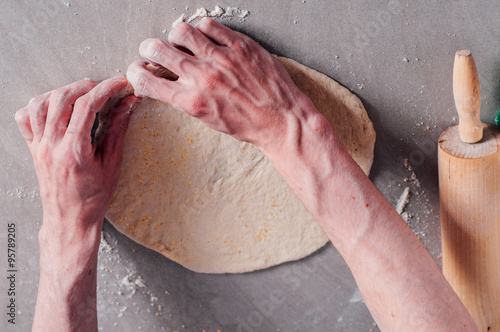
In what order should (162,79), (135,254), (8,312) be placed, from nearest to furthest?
1. (162,79)
2. (135,254)
3. (8,312)

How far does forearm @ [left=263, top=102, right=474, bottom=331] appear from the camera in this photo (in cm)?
90

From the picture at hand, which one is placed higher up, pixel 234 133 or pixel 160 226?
pixel 234 133

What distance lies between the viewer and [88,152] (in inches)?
40.3

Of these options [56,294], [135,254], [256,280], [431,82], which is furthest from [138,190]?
[431,82]

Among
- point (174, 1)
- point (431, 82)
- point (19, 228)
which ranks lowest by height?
point (19, 228)

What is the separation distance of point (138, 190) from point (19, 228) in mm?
442

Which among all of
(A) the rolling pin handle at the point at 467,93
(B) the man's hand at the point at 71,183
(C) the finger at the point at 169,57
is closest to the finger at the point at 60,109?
(B) the man's hand at the point at 71,183

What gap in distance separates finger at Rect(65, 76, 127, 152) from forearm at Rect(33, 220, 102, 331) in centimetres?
27

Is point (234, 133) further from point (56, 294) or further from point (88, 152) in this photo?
point (56, 294)

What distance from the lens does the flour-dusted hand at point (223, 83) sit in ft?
2.97

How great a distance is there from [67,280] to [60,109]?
0.48m

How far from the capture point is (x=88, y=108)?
38.6 inches

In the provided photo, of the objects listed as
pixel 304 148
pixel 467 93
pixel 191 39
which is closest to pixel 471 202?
pixel 467 93

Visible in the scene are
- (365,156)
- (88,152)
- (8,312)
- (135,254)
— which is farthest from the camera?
(8,312)
